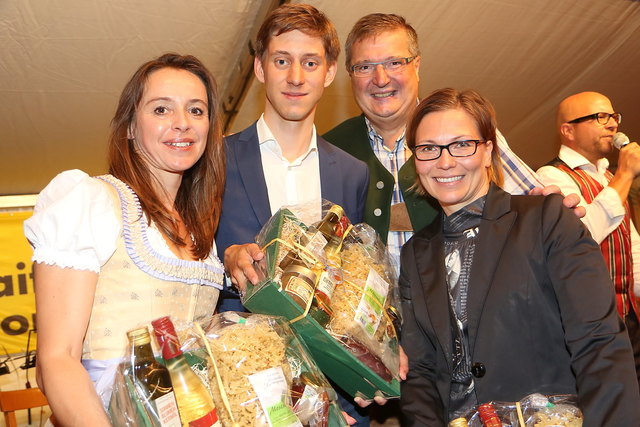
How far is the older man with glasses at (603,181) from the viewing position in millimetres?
2725

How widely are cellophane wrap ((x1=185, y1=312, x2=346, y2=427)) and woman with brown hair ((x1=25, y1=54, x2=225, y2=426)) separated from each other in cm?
30

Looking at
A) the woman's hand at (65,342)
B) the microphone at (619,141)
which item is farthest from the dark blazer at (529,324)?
the microphone at (619,141)

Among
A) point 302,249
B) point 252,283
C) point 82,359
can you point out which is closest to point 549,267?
point 302,249

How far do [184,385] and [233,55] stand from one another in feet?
10.9

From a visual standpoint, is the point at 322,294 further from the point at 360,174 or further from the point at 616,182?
the point at 616,182

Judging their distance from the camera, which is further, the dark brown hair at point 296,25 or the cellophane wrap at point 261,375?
the dark brown hair at point 296,25

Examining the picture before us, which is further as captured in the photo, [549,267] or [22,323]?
[22,323]

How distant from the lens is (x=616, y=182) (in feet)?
10.3

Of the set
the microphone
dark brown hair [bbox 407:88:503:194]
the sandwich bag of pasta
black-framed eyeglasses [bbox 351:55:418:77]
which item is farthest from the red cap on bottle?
the microphone

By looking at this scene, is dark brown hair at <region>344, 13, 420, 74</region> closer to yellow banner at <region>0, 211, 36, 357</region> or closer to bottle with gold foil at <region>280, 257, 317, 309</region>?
bottle with gold foil at <region>280, 257, 317, 309</region>

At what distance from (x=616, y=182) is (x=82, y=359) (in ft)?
9.36

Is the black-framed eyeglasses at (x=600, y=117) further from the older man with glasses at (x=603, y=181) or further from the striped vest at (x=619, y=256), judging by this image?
the striped vest at (x=619, y=256)

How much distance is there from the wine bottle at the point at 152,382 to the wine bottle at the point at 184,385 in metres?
0.02

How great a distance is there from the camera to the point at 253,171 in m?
2.27
